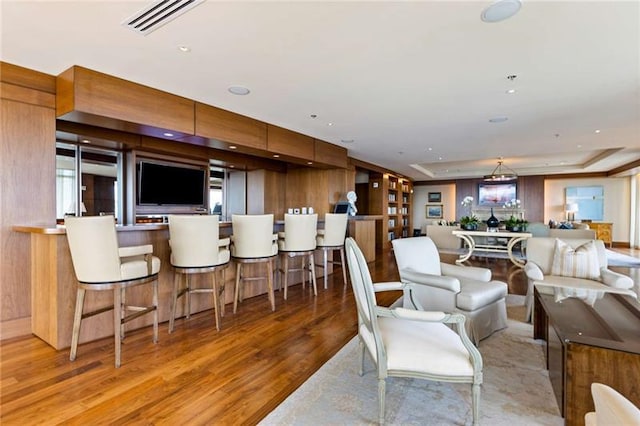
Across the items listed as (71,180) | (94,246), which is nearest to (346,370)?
(94,246)

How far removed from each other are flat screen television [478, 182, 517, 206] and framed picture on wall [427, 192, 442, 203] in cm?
155

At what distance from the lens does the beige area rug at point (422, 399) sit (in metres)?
1.68

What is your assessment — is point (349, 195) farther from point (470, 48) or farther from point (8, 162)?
point (8, 162)

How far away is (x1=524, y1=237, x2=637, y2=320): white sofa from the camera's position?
8.54 feet

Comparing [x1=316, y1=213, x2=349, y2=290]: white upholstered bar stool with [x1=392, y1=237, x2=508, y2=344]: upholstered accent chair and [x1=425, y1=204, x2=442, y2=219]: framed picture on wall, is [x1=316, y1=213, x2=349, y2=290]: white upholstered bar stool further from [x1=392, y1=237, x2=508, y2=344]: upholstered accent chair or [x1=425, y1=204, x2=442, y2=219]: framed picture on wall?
[x1=425, y1=204, x2=442, y2=219]: framed picture on wall

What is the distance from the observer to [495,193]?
11.9m

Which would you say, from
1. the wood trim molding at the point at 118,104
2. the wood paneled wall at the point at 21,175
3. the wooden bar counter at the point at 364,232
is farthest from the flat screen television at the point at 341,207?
the wood paneled wall at the point at 21,175

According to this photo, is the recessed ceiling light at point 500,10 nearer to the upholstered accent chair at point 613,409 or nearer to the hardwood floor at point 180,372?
the upholstered accent chair at point 613,409

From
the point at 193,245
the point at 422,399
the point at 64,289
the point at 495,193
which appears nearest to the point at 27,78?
the point at 64,289

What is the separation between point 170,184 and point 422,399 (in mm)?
4881

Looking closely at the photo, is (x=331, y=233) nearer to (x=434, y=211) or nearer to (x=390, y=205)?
(x=390, y=205)

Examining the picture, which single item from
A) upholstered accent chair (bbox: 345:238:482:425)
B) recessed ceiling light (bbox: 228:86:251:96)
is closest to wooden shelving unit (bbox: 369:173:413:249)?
recessed ceiling light (bbox: 228:86:251:96)

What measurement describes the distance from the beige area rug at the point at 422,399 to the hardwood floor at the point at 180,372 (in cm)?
15

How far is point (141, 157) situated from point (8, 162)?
205 cm
